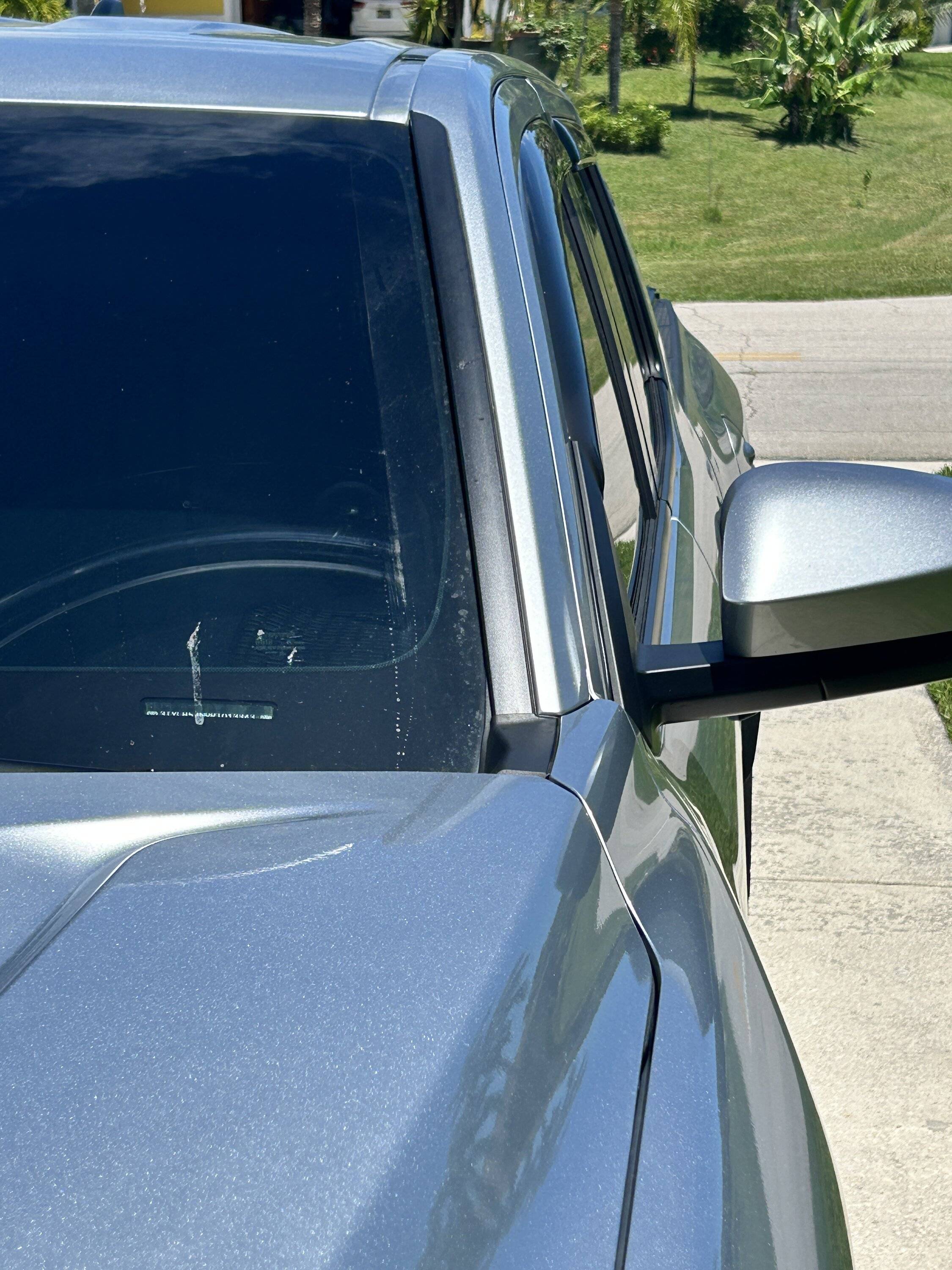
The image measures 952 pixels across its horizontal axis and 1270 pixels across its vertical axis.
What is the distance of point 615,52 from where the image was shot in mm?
23359

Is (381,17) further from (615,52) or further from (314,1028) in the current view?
(314,1028)

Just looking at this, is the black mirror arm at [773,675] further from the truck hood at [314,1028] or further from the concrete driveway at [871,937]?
the concrete driveway at [871,937]

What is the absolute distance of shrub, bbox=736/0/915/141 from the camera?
75.6 ft

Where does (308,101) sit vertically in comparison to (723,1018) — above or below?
above

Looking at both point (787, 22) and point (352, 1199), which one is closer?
point (352, 1199)

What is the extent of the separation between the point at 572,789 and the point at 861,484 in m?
0.53

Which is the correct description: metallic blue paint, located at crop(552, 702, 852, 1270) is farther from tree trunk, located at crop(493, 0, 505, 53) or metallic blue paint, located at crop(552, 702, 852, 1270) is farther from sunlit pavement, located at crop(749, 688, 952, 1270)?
tree trunk, located at crop(493, 0, 505, 53)

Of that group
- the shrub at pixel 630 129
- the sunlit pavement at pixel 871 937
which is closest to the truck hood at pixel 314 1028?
the sunlit pavement at pixel 871 937

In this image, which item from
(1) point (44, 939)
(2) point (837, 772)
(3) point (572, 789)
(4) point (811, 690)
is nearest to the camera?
(1) point (44, 939)

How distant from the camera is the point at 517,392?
4.88 ft

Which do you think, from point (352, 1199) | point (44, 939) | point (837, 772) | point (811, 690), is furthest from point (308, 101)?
point (837, 772)

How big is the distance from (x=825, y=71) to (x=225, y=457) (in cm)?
2421

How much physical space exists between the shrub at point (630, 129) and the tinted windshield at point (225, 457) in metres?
21.3

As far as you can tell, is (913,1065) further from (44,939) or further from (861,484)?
(44,939)
